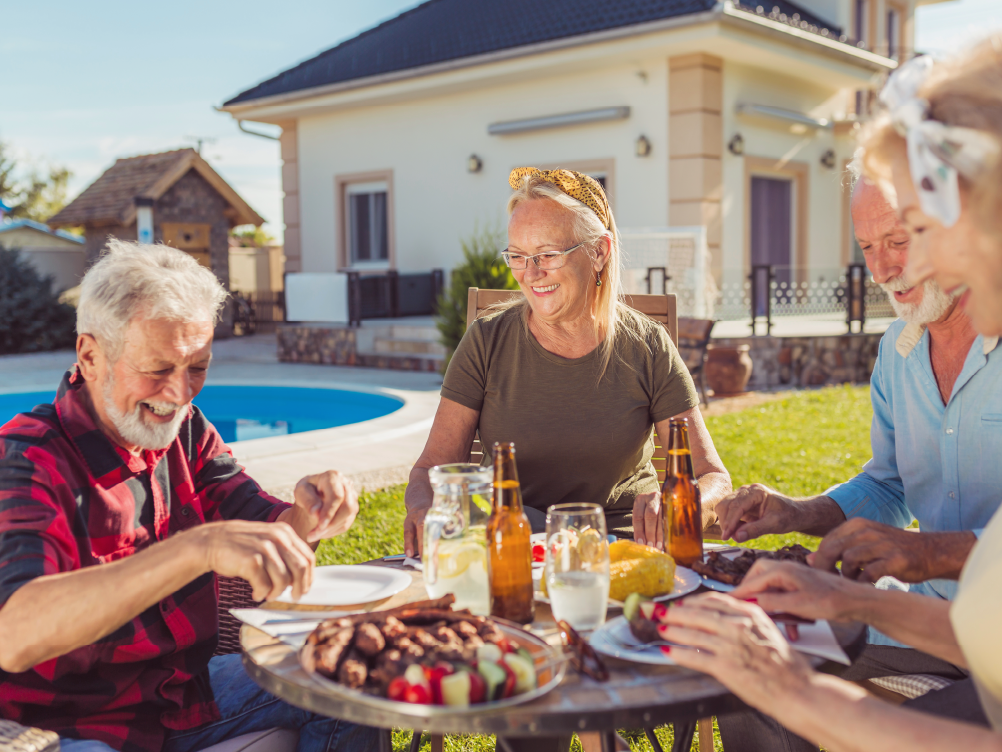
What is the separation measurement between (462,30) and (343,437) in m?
9.33

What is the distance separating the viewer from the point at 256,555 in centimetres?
132

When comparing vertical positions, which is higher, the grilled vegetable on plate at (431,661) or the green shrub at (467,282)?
the green shrub at (467,282)

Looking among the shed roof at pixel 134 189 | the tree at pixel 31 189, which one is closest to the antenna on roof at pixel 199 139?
the tree at pixel 31 189

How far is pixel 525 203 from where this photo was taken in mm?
2537

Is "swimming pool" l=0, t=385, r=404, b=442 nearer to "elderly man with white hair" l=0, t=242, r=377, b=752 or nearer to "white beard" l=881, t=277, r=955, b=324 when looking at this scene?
"white beard" l=881, t=277, r=955, b=324

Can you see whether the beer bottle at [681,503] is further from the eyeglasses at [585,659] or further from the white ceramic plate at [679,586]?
the eyeglasses at [585,659]

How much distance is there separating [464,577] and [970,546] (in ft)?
3.19

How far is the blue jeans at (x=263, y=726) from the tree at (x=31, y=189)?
42356mm

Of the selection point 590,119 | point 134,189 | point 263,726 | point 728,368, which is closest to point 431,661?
→ point 263,726

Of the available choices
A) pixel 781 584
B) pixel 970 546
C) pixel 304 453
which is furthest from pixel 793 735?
pixel 304 453

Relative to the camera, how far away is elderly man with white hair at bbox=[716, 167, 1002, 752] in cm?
161

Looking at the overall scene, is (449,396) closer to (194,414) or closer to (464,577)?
(194,414)

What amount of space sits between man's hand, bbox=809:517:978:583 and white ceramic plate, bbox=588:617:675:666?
0.45 metres

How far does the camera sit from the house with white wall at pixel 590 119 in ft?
33.8
